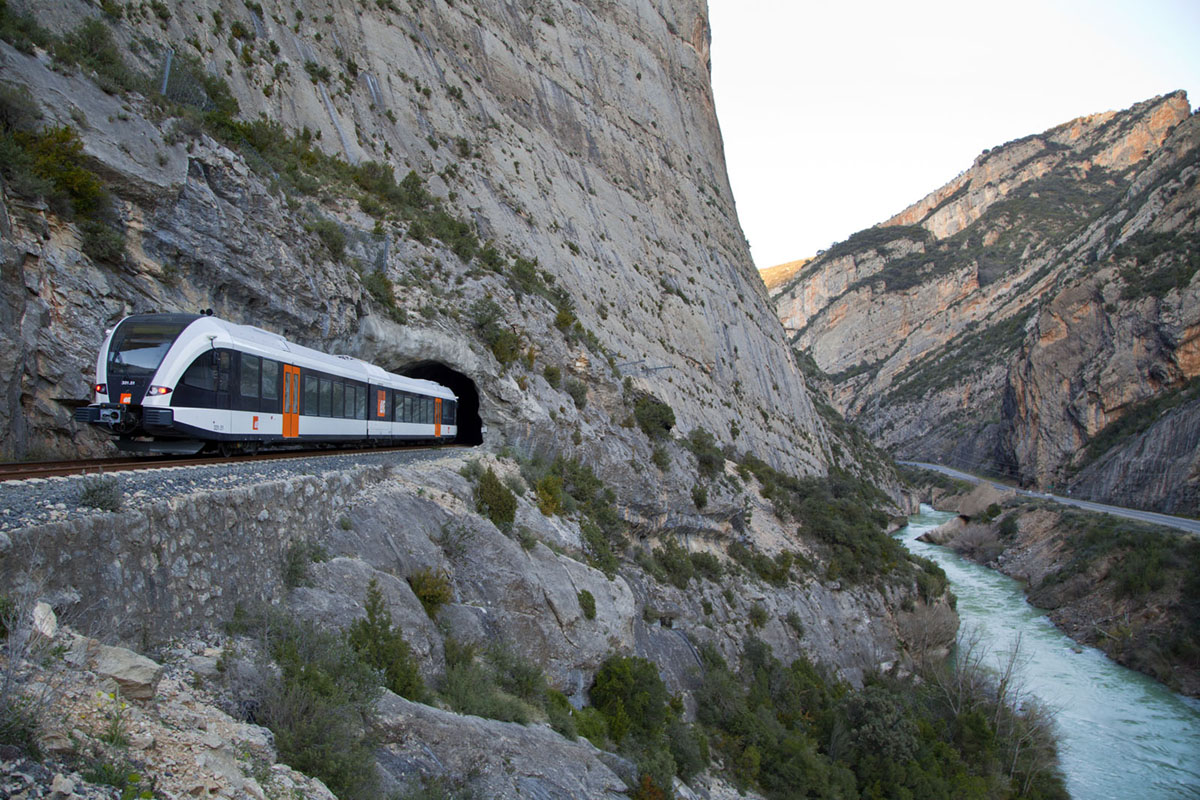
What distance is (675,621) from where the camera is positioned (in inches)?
731

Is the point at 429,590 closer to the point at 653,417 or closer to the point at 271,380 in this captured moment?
the point at 271,380

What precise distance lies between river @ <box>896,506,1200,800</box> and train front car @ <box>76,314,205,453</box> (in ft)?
88.5

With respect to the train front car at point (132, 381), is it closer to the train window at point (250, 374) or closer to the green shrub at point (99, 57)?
the train window at point (250, 374)

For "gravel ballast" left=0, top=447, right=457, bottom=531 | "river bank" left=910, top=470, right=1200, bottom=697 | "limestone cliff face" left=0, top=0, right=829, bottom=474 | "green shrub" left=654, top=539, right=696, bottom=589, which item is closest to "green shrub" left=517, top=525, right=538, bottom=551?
"gravel ballast" left=0, top=447, right=457, bottom=531

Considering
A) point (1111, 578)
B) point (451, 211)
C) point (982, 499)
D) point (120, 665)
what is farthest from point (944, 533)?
point (120, 665)

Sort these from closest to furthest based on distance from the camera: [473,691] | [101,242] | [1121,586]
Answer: [473,691] → [101,242] → [1121,586]

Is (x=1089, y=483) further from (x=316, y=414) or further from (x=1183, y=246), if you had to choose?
(x=316, y=414)

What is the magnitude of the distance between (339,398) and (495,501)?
4.41 m

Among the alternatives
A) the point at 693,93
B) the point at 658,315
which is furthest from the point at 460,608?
the point at 693,93

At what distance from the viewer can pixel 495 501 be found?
42.9ft

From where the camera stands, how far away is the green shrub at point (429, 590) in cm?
977

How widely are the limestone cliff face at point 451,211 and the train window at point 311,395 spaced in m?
2.79

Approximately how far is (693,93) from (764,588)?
129 feet

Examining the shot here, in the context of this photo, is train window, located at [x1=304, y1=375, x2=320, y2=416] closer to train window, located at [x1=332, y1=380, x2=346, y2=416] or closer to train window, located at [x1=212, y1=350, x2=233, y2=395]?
train window, located at [x1=332, y1=380, x2=346, y2=416]
